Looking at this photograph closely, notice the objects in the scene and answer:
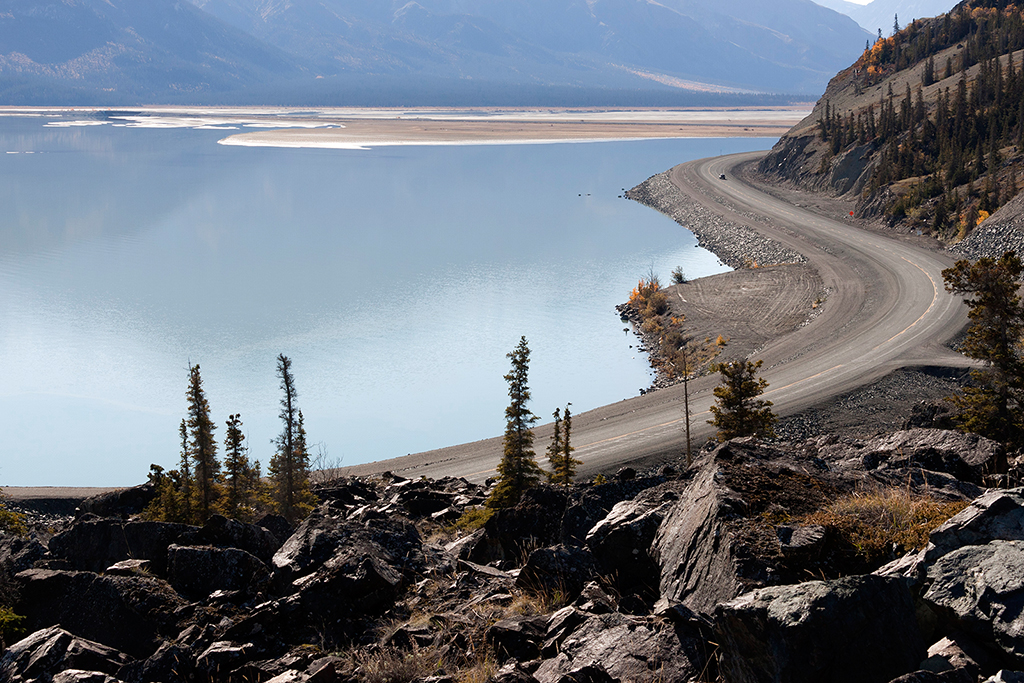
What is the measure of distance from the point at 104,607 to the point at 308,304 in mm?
53557

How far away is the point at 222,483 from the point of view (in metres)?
24.5

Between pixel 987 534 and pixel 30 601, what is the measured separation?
12085 mm

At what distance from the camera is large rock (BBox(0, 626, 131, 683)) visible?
9.25 m

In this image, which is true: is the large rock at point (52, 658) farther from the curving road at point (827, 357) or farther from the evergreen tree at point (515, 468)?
the curving road at point (827, 357)

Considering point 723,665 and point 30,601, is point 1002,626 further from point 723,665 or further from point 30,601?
point 30,601

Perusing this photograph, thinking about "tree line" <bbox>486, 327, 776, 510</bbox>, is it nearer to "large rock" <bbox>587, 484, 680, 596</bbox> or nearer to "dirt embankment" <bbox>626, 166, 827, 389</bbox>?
"large rock" <bbox>587, 484, 680, 596</bbox>

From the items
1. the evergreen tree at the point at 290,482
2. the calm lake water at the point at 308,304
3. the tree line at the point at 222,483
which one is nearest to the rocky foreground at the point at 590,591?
the tree line at the point at 222,483

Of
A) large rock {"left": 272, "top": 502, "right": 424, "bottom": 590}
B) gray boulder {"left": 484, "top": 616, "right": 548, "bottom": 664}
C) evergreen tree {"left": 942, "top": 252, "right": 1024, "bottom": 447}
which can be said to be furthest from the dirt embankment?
gray boulder {"left": 484, "top": 616, "right": 548, "bottom": 664}

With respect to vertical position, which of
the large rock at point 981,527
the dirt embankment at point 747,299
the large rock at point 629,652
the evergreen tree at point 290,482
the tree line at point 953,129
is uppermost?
the tree line at point 953,129

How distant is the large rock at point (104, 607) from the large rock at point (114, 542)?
150 cm

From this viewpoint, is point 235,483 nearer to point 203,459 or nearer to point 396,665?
point 203,459

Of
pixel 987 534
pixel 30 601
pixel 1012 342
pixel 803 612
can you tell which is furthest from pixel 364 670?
pixel 1012 342

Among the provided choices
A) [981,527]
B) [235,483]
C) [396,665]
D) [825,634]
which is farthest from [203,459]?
[981,527]

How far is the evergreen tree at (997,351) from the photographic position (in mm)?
22578
